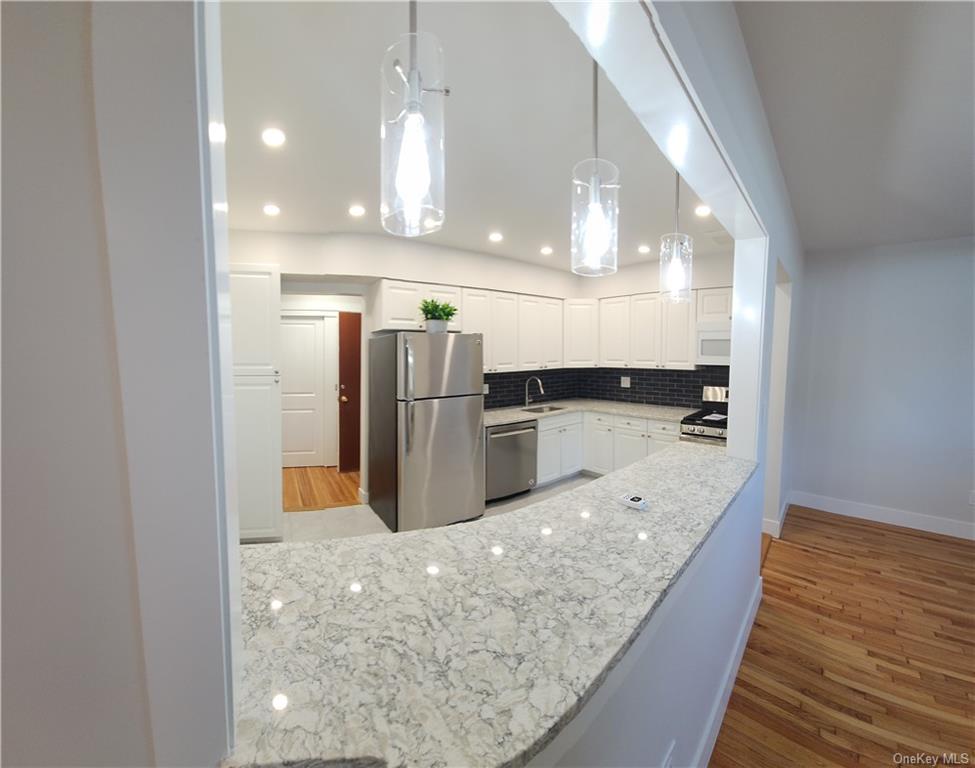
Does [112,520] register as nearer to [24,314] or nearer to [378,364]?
[24,314]

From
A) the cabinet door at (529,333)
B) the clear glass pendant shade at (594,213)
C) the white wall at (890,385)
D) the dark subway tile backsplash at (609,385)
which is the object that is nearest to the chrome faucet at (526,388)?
the dark subway tile backsplash at (609,385)

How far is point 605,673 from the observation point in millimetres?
617

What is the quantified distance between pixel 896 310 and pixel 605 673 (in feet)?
14.7

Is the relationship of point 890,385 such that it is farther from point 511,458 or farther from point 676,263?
point 511,458

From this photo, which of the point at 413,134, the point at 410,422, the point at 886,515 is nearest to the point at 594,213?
the point at 413,134

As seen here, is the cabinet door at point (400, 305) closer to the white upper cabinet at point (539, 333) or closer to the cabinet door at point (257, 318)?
the cabinet door at point (257, 318)

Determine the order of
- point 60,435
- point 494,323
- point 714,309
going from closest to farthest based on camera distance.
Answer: point 60,435 < point 714,309 < point 494,323

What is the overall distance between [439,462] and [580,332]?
2644 mm

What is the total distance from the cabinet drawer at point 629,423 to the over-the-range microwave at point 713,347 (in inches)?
33.9

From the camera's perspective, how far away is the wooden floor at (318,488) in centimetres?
392

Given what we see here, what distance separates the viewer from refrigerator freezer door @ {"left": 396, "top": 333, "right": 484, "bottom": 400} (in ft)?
10.1

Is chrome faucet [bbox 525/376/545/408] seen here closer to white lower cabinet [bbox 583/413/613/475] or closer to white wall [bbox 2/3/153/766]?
white lower cabinet [bbox 583/413/613/475]

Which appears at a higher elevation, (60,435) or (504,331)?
(504,331)

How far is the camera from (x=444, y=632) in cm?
69
